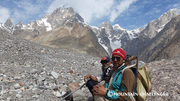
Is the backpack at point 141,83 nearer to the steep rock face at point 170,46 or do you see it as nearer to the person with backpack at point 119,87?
the person with backpack at point 119,87

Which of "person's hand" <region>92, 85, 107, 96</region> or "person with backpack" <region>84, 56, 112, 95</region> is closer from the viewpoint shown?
"person's hand" <region>92, 85, 107, 96</region>

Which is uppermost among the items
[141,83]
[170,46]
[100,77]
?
[170,46]

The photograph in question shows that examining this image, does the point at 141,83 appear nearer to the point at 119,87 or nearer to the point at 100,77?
the point at 119,87

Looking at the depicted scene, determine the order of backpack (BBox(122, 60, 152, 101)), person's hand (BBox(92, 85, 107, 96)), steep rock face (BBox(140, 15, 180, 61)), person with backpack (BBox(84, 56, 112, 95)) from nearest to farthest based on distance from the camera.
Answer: backpack (BBox(122, 60, 152, 101))
person's hand (BBox(92, 85, 107, 96))
person with backpack (BBox(84, 56, 112, 95))
steep rock face (BBox(140, 15, 180, 61))

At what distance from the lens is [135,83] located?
2762mm

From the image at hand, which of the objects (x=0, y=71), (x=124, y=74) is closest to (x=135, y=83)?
(x=124, y=74)

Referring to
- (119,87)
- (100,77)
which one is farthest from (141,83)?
(100,77)

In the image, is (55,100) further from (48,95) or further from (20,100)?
(20,100)

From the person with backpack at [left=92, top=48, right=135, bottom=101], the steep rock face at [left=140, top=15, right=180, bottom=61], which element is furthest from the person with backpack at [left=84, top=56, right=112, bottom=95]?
the steep rock face at [left=140, top=15, right=180, bottom=61]

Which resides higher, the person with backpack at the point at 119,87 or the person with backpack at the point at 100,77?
the person with backpack at the point at 100,77

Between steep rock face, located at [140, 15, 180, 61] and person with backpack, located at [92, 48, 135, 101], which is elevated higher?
steep rock face, located at [140, 15, 180, 61]

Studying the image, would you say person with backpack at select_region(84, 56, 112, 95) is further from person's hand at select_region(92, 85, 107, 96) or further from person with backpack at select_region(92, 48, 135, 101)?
person's hand at select_region(92, 85, 107, 96)

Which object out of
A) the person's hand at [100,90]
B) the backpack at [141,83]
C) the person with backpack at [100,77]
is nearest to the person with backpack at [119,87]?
the person's hand at [100,90]

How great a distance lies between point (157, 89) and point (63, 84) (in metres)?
5.36
